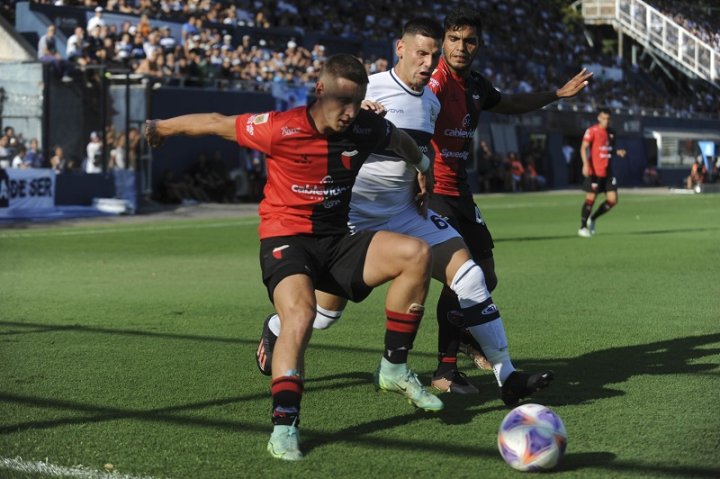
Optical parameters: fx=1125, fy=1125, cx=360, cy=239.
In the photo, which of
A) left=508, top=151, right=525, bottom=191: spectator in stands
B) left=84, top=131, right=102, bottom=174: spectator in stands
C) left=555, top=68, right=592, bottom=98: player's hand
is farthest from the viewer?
left=508, top=151, right=525, bottom=191: spectator in stands

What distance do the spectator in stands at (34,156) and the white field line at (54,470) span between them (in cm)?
2158

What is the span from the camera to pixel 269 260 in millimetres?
5750

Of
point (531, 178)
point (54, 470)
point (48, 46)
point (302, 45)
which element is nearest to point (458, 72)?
point (54, 470)

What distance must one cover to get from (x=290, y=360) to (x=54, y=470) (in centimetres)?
118

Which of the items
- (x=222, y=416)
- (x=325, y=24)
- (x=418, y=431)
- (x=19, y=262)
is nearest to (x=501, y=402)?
(x=418, y=431)

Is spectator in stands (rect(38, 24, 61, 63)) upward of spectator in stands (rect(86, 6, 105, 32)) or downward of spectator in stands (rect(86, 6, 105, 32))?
downward

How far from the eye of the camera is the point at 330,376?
714 centimetres

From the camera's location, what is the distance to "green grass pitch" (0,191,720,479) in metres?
5.05

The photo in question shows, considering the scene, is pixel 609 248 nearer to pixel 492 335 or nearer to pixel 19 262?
pixel 19 262

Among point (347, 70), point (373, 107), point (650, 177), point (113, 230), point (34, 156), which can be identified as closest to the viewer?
point (347, 70)

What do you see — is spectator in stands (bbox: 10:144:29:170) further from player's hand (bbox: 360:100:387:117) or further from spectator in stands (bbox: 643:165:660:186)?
spectator in stands (bbox: 643:165:660:186)

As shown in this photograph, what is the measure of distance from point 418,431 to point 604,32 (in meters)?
65.4

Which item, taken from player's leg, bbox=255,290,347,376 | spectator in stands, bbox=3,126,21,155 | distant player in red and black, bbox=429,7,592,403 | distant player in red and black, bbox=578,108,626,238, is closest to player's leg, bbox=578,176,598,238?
distant player in red and black, bbox=578,108,626,238

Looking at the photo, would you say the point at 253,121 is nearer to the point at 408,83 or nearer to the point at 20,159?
the point at 408,83
